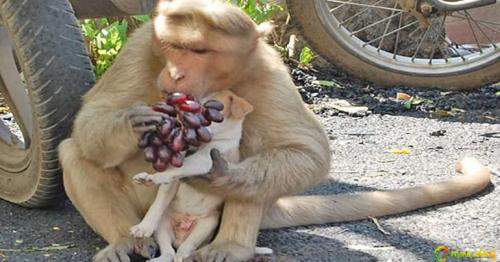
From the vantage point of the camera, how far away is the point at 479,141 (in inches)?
207

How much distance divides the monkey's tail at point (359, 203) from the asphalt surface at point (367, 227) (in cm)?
3

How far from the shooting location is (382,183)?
175 inches

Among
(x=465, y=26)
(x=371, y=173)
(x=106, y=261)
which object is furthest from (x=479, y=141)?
(x=465, y=26)

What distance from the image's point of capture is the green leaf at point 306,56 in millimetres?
6961

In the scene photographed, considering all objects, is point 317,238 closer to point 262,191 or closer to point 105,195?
point 262,191

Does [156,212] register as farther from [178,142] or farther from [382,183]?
[382,183]

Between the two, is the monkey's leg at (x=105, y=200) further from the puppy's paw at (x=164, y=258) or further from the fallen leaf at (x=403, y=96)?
the fallen leaf at (x=403, y=96)

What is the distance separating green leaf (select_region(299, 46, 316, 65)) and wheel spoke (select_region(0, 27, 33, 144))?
10.3 ft

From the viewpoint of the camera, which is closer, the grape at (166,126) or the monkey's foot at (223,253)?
the grape at (166,126)

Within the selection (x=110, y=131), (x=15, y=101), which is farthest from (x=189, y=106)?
(x=15, y=101)

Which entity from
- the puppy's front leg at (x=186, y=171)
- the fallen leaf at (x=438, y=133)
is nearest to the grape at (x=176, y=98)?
the puppy's front leg at (x=186, y=171)

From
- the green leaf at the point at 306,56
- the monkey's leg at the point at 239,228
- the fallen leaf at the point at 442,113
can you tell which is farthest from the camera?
the green leaf at the point at 306,56

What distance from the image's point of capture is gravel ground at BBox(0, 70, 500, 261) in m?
3.59

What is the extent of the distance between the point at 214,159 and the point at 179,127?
20cm
